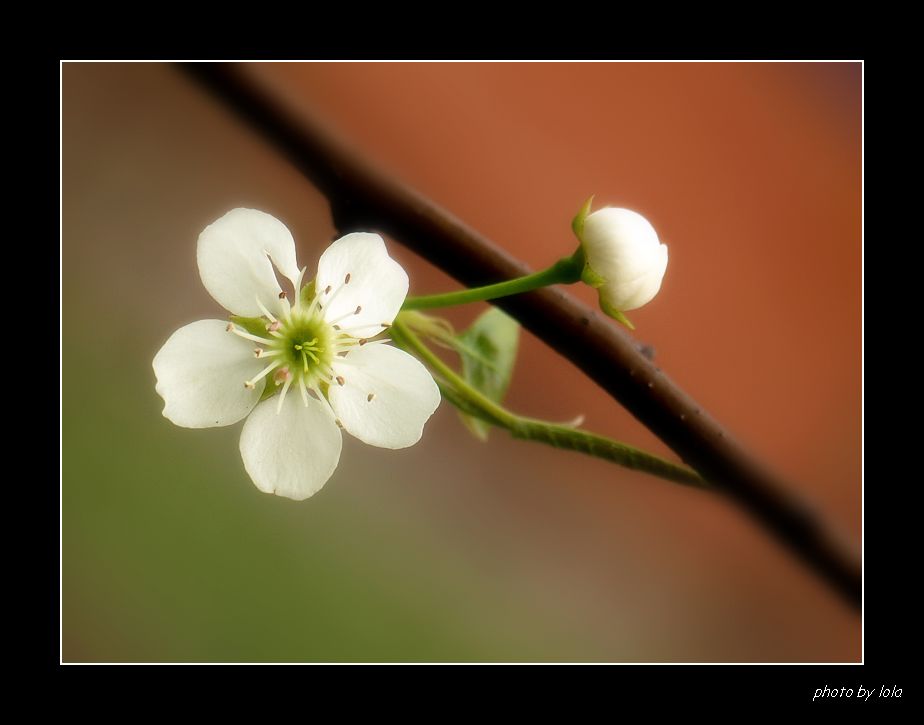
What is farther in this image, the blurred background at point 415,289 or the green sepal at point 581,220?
the blurred background at point 415,289

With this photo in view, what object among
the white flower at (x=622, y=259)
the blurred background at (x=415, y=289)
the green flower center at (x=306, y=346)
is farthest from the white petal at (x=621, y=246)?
the blurred background at (x=415, y=289)

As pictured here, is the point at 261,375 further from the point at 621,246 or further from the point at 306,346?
the point at 621,246

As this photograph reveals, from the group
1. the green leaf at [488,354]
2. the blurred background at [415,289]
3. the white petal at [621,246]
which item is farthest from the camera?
the blurred background at [415,289]

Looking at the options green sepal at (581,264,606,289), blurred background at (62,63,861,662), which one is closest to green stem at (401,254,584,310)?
green sepal at (581,264,606,289)

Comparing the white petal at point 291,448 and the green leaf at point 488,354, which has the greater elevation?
the green leaf at point 488,354

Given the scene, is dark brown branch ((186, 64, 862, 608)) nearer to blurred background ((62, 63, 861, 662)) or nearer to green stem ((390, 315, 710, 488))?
green stem ((390, 315, 710, 488))

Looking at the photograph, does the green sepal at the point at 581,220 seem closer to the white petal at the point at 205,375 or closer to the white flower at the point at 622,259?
the white flower at the point at 622,259

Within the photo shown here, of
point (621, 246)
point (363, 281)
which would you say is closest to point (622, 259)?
point (621, 246)
